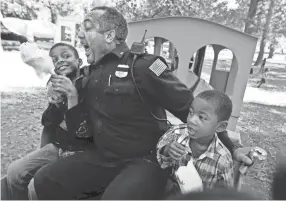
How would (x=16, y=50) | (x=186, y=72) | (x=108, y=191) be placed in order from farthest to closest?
(x=186, y=72)
(x=16, y=50)
(x=108, y=191)

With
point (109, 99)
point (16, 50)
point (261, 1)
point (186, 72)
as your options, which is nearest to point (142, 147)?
point (109, 99)

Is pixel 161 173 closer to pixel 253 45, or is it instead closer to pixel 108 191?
pixel 108 191

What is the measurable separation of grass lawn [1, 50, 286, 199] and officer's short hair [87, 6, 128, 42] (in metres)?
0.35

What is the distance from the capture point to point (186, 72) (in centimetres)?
119

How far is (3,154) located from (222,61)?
94cm

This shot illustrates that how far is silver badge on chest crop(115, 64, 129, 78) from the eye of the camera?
1051 mm

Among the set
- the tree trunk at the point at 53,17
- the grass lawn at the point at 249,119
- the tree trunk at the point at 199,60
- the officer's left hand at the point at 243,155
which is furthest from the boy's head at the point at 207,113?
the tree trunk at the point at 53,17

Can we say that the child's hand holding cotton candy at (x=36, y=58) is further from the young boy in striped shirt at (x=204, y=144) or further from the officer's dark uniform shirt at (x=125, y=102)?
the young boy in striped shirt at (x=204, y=144)

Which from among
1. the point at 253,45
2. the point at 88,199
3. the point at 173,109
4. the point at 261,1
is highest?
the point at 261,1

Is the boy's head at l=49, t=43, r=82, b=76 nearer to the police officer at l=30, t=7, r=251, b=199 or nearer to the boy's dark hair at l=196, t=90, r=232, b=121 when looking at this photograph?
the police officer at l=30, t=7, r=251, b=199

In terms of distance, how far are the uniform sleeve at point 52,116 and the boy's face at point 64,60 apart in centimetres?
14

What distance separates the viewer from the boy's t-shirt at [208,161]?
102cm

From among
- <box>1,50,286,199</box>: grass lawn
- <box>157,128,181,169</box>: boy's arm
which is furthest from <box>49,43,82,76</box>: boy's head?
<box>157,128,181,169</box>: boy's arm

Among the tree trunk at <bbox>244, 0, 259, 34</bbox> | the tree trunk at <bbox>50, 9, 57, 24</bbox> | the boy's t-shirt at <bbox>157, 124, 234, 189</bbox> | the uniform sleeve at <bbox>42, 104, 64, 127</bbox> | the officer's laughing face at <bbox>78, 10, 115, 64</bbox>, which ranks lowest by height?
the boy's t-shirt at <bbox>157, 124, 234, 189</bbox>
